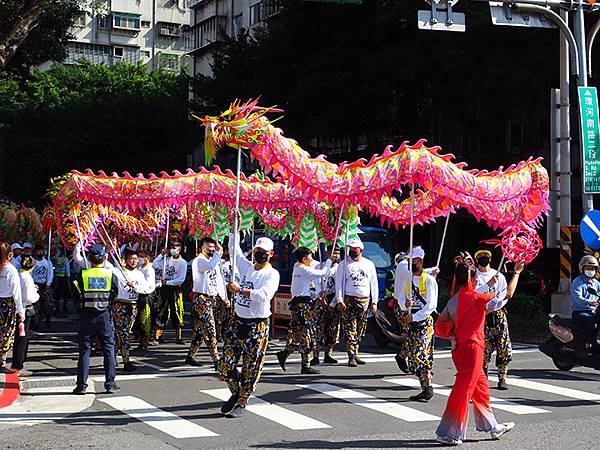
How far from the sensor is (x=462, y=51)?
26.7 metres

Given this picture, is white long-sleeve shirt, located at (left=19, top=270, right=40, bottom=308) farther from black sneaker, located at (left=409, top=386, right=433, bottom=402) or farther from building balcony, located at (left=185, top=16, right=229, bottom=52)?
building balcony, located at (left=185, top=16, right=229, bottom=52)

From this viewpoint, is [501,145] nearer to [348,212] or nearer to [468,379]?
[348,212]

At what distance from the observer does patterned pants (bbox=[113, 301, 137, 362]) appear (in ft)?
44.1

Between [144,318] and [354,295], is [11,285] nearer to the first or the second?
[144,318]

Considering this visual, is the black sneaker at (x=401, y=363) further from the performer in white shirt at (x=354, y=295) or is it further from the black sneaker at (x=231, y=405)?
the black sneaker at (x=231, y=405)

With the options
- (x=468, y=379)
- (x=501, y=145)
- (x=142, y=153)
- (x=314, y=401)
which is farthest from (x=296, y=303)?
(x=142, y=153)

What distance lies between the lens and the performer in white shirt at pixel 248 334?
977cm

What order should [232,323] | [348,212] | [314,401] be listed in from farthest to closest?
1. [348,212]
2. [314,401]
3. [232,323]

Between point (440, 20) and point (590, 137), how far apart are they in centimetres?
422

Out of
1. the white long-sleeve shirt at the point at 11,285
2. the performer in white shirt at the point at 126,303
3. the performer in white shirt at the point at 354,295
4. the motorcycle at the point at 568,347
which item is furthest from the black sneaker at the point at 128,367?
the motorcycle at the point at 568,347

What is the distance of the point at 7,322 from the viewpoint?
12.8m

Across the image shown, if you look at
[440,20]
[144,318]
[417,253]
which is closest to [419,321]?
[417,253]

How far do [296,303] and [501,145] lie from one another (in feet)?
70.7

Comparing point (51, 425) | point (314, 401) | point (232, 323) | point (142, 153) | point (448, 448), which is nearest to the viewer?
point (448, 448)
